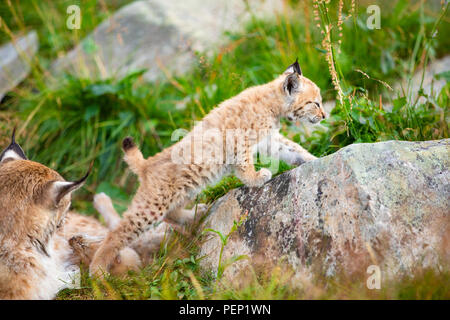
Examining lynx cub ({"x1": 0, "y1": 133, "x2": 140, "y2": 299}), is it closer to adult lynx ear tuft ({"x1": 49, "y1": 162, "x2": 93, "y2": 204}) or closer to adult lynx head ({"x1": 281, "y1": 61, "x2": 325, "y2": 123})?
adult lynx ear tuft ({"x1": 49, "y1": 162, "x2": 93, "y2": 204})

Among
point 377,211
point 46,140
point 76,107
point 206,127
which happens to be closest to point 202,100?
point 206,127

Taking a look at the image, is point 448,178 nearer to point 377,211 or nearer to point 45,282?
point 377,211

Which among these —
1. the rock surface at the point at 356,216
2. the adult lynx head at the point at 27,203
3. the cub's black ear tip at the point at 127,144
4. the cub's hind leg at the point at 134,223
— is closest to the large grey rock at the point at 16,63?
the cub's black ear tip at the point at 127,144

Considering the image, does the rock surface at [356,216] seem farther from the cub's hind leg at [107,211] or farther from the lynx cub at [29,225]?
the cub's hind leg at [107,211]

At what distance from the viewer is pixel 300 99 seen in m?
4.44

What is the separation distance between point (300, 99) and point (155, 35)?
4077 mm

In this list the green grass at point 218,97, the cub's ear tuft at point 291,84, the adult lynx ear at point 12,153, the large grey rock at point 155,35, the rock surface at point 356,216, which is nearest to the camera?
the rock surface at point 356,216

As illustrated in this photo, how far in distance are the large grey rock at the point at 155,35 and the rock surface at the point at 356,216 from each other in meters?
3.78

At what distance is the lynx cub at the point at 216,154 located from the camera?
402cm

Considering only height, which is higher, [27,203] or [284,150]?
[27,203]

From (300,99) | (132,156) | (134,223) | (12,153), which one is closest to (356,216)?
(300,99)

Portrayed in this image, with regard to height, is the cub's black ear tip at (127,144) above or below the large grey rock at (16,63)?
below

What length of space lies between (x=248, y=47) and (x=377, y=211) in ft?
15.5

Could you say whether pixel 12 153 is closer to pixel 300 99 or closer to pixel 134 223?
pixel 134 223
